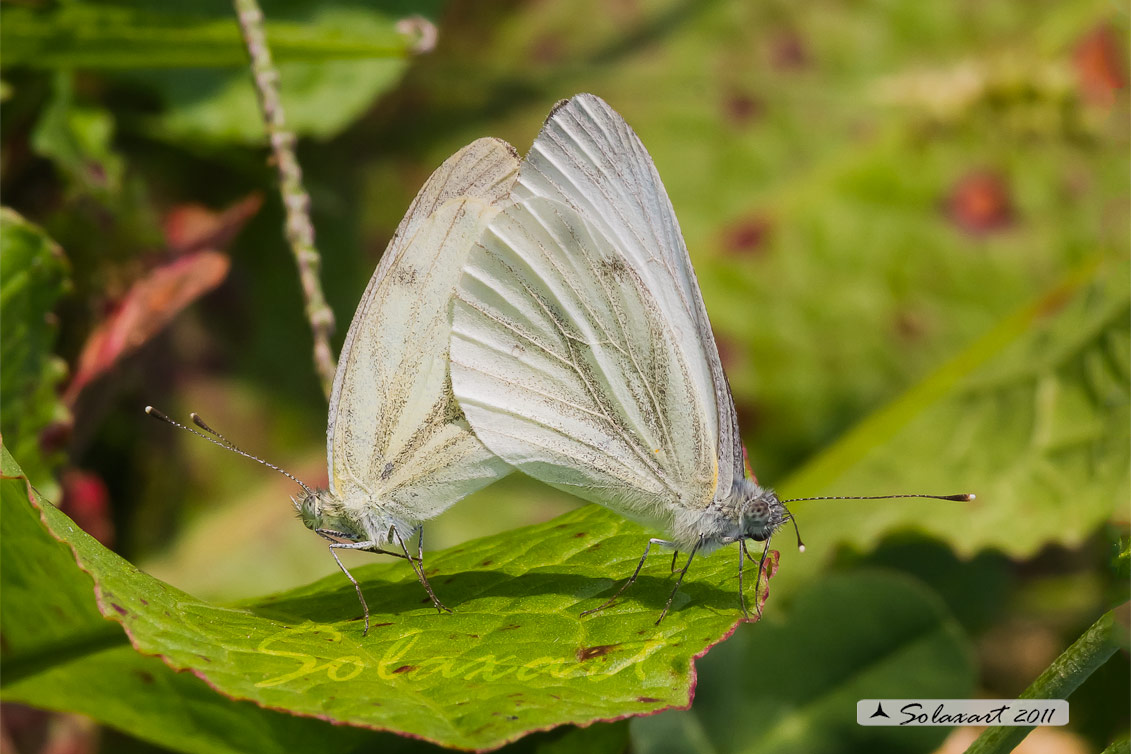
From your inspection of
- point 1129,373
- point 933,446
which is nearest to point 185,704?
point 933,446

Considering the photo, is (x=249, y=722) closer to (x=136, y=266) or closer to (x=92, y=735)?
(x=92, y=735)

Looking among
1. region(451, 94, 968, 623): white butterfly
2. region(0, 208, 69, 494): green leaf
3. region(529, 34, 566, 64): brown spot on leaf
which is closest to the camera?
region(451, 94, 968, 623): white butterfly

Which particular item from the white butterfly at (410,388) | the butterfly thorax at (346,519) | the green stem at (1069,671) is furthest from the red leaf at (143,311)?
the green stem at (1069,671)

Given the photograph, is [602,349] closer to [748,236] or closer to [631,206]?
[631,206]

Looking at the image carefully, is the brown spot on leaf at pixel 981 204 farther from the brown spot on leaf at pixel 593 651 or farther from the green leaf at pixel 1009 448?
the brown spot on leaf at pixel 593 651

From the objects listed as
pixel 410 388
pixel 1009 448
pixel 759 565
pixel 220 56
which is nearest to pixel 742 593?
pixel 759 565

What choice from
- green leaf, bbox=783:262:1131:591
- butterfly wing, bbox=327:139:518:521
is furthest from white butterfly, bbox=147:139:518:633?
green leaf, bbox=783:262:1131:591

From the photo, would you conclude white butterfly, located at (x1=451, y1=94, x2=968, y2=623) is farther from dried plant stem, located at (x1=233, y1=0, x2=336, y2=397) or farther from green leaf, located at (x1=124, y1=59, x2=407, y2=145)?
green leaf, located at (x1=124, y1=59, x2=407, y2=145)
